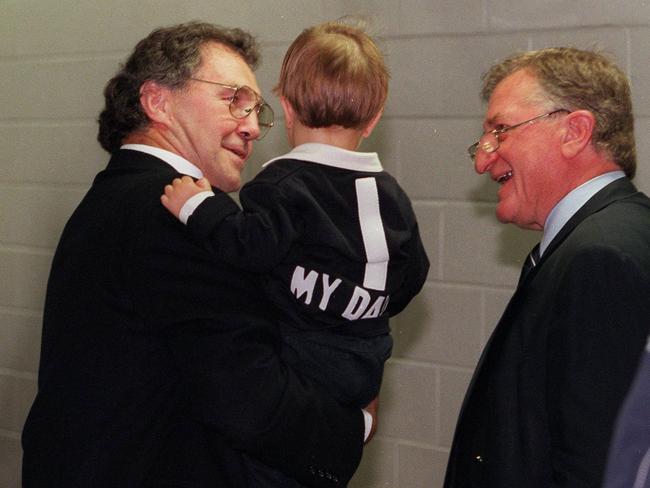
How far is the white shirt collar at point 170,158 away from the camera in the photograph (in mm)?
1932

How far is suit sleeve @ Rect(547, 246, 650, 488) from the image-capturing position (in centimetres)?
155

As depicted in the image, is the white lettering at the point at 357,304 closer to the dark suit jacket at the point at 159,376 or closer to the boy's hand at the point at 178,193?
the dark suit jacket at the point at 159,376

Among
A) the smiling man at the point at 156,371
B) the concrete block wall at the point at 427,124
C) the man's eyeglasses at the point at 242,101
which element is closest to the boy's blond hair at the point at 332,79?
the man's eyeglasses at the point at 242,101

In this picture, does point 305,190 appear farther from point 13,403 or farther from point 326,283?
point 13,403

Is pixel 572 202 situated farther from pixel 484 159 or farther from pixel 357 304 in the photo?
pixel 357 304

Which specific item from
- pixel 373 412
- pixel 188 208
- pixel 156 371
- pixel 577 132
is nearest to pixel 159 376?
pixel 156 371

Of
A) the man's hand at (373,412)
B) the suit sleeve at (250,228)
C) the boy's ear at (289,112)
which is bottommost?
the man's hand at (373,412)

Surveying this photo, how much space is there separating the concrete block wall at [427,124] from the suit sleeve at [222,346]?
51.7 inches

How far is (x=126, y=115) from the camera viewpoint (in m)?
2.07

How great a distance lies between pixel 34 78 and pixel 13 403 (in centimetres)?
126

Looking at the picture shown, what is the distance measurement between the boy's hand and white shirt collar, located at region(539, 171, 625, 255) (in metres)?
0.66

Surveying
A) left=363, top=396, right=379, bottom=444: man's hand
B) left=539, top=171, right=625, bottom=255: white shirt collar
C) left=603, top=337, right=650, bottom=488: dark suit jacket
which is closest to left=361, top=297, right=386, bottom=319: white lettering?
left=363, top=396, right=379, bottom=444: man's hand

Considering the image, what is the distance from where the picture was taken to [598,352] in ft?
5.11

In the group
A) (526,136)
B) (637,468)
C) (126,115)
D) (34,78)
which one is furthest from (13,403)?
(637,468)
